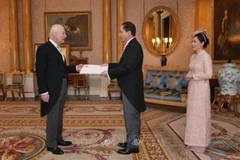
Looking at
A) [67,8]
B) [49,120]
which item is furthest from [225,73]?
[67,8]

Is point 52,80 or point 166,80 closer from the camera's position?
point 52,80

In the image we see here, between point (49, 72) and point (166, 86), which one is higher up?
point (49, 72)

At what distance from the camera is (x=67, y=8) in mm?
9352

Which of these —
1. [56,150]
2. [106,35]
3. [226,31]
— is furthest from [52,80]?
[226,31]

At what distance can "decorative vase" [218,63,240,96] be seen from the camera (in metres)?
5.65

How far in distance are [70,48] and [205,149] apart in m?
6.82

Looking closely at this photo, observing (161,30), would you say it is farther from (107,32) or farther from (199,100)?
(199,100)

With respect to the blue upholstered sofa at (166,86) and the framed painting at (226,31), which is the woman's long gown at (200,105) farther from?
the framed painting at (226,31)

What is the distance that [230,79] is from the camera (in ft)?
18.6

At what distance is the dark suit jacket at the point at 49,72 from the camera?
10.4 ft

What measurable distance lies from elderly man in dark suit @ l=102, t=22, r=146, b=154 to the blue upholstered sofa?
2856 millimetres

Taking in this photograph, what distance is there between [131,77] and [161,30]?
6.32 m

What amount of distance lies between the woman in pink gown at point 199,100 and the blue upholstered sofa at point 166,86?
2.47 meters

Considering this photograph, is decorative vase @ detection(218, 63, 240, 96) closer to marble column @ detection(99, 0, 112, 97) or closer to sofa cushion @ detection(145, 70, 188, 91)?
sofa cushion @ detection(145, 70, 188, 91)
